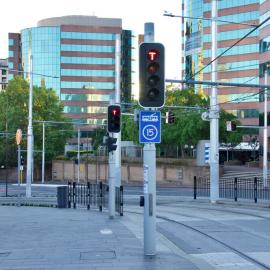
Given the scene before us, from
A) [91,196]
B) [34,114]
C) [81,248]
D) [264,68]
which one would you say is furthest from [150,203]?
[34,114]

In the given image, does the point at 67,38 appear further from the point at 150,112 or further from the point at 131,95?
the point at 150,112

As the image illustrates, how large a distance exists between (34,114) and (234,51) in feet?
112

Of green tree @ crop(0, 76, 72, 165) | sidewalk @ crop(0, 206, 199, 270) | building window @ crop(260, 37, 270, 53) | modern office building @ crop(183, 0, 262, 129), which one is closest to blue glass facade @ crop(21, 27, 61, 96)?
modern office building @ crop(183, 0, 262, 129)

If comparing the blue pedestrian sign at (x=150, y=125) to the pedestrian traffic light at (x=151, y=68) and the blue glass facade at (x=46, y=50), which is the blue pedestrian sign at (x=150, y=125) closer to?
the pedestrian traffic light at (x=151, y=68)

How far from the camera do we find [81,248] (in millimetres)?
11547

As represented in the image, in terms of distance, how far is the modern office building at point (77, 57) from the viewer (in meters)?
126

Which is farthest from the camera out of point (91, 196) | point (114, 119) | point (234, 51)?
point (234, 51)

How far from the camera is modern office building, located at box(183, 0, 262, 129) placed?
289 ft

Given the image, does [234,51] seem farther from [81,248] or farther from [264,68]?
[81,248]

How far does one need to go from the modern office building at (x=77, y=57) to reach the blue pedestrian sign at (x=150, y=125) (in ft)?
370

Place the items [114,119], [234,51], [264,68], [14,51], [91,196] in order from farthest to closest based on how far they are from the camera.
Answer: [14,51] < [234,51] < [264,68] < [91,196] < [114,119]

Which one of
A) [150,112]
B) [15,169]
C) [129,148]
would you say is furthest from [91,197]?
[15,169]

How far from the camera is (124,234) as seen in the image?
13.9 m

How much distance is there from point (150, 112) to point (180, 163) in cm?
5213
